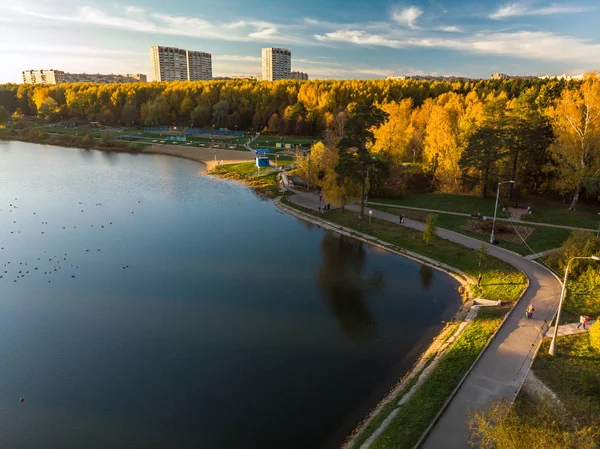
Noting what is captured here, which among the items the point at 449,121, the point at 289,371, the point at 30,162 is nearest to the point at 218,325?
the point at 289,371

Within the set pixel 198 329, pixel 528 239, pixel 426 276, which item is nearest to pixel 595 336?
pixel 426 276

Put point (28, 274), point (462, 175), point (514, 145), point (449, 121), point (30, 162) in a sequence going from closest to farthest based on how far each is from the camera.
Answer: point (28, 274)
point (514, 145)
point (462, 175)
point (449, 121)
point (30, 162)

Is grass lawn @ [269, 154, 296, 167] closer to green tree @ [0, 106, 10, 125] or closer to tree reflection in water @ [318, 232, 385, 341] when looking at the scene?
tree reflection in water @ [318, 232, 385, 341]

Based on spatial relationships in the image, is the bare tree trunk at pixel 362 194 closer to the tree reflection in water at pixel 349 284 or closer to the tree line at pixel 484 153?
the tree line at pixel 484 153

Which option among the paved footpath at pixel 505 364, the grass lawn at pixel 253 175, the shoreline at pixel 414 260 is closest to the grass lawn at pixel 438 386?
the paved footpath at pixel 505 364

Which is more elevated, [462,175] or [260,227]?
[462,175]

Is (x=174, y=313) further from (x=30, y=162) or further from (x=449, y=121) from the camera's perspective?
(x=30, y=162)

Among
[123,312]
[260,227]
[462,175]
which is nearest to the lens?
[123,312]
